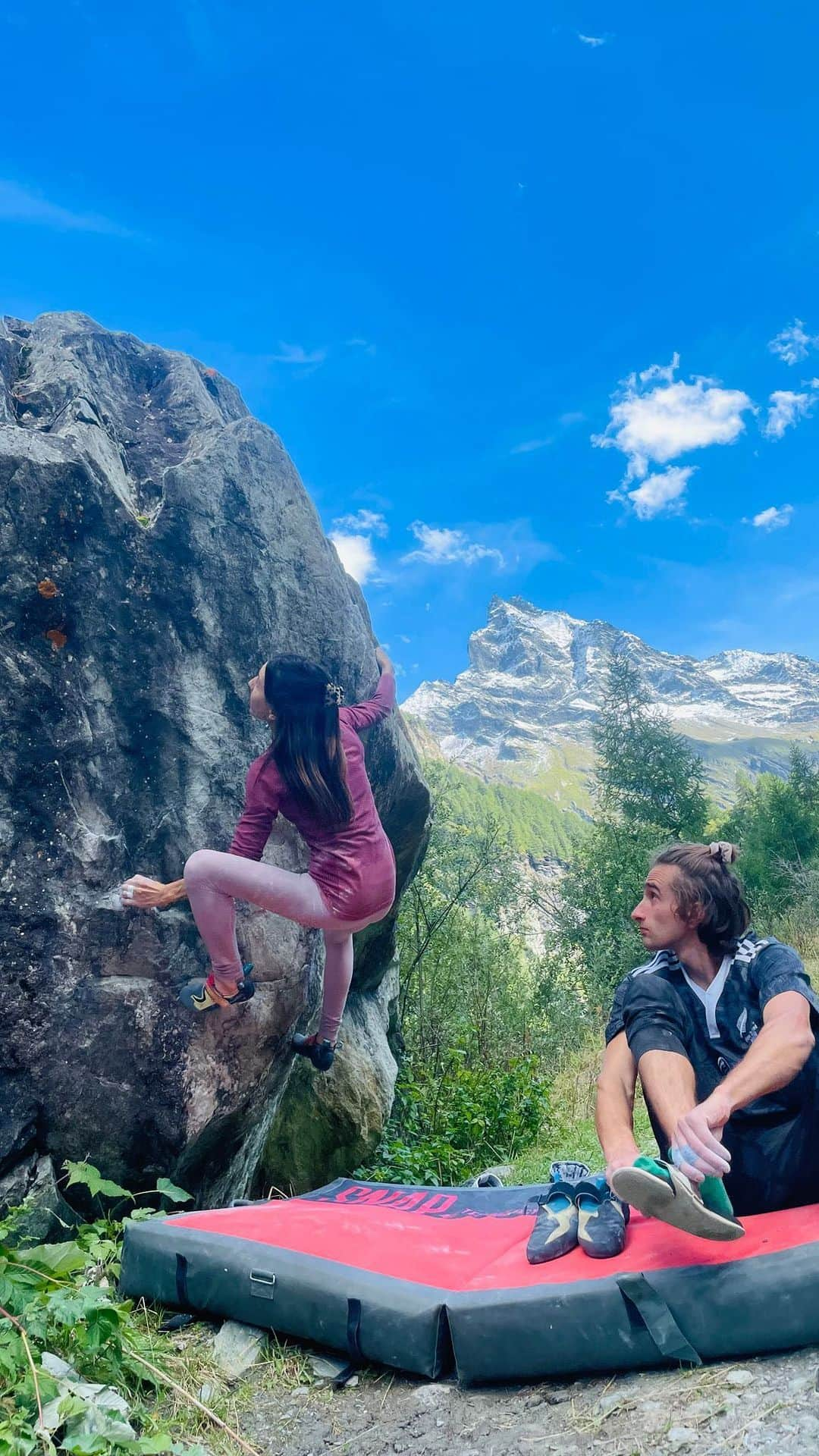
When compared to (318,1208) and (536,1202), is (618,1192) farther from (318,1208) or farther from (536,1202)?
(318,1208)

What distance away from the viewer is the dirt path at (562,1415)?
2.42 meters

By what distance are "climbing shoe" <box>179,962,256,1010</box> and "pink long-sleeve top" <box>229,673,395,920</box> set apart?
2.65ft

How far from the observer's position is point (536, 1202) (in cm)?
420

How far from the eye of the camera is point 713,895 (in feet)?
12.6

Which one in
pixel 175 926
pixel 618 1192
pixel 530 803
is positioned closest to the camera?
pixel 618 1192

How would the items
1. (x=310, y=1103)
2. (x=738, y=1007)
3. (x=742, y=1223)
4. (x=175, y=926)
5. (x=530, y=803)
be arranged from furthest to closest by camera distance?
(x=530, y=803), (x=310, y=1103), (x=175, y=926), (x=738, y=1007), (x=742, y=1223)

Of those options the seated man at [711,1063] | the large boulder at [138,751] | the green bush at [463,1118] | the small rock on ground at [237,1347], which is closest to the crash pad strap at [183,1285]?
the small rock on ground at [237,1347]

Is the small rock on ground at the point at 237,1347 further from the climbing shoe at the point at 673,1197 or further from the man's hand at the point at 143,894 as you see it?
the man's hand at the point at 143,894

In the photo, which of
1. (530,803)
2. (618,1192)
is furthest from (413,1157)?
(530,803)

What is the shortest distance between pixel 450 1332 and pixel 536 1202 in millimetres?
1246

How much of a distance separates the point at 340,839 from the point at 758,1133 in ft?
11.8

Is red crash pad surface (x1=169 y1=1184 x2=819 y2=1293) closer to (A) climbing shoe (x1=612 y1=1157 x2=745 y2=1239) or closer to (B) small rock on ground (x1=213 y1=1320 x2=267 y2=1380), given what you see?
(A) climbing shoe (x1=612 y1=1157 x2=745 y2=1239)

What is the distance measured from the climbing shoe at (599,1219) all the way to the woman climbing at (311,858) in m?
2.90

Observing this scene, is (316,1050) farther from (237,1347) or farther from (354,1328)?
(354,1328)
